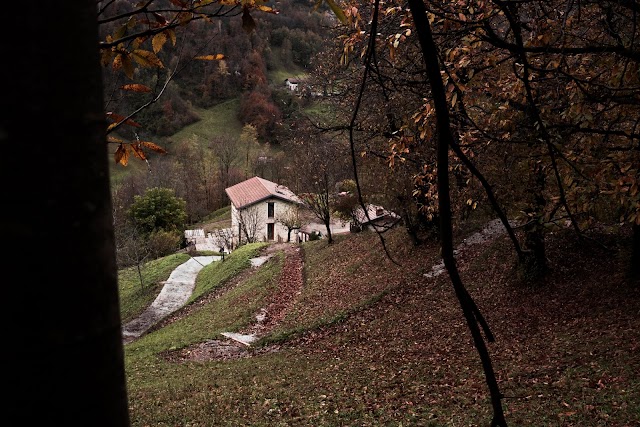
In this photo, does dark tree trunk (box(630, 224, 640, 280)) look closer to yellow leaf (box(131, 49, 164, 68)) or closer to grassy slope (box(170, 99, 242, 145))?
yellow leaf (box(131, 49, 164, 68))

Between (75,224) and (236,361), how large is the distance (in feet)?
41.8

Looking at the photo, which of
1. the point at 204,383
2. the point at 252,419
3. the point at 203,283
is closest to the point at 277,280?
the point at 203,283

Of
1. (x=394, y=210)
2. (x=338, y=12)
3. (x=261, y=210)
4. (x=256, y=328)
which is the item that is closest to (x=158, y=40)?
(x=338, y=12)

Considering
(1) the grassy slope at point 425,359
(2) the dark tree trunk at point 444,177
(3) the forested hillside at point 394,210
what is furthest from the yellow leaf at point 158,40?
(1) the grassy slope at point 425,359

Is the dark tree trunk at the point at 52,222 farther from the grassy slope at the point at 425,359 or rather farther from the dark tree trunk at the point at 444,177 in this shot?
the grassy slope at the point at 425,359

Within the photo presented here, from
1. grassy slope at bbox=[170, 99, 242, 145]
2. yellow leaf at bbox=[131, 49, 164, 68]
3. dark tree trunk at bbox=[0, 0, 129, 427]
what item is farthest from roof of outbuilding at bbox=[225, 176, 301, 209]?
dark tree trunk at bbox=[0, 0, 129, 427]

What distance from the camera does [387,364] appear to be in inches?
395

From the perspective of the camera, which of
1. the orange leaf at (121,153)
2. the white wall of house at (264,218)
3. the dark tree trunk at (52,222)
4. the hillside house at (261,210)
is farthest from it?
the white wall of house at (264,218)

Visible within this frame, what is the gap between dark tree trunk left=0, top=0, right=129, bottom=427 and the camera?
0.49 m

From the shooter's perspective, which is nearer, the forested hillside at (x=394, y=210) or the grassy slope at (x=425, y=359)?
the forested hillside at (x=394, y=210)

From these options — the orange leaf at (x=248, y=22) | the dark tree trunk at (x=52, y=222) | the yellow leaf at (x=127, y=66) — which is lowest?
the dark tree trunk at (x=52, y=222)

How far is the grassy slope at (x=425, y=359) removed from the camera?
6809 mm

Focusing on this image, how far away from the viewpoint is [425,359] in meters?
9.77

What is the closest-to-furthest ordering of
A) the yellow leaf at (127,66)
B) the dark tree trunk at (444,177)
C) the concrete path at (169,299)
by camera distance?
the dark tree trunk at (444,177)
the yellow leaf at (127,66)
the concrete path at (169,299)
